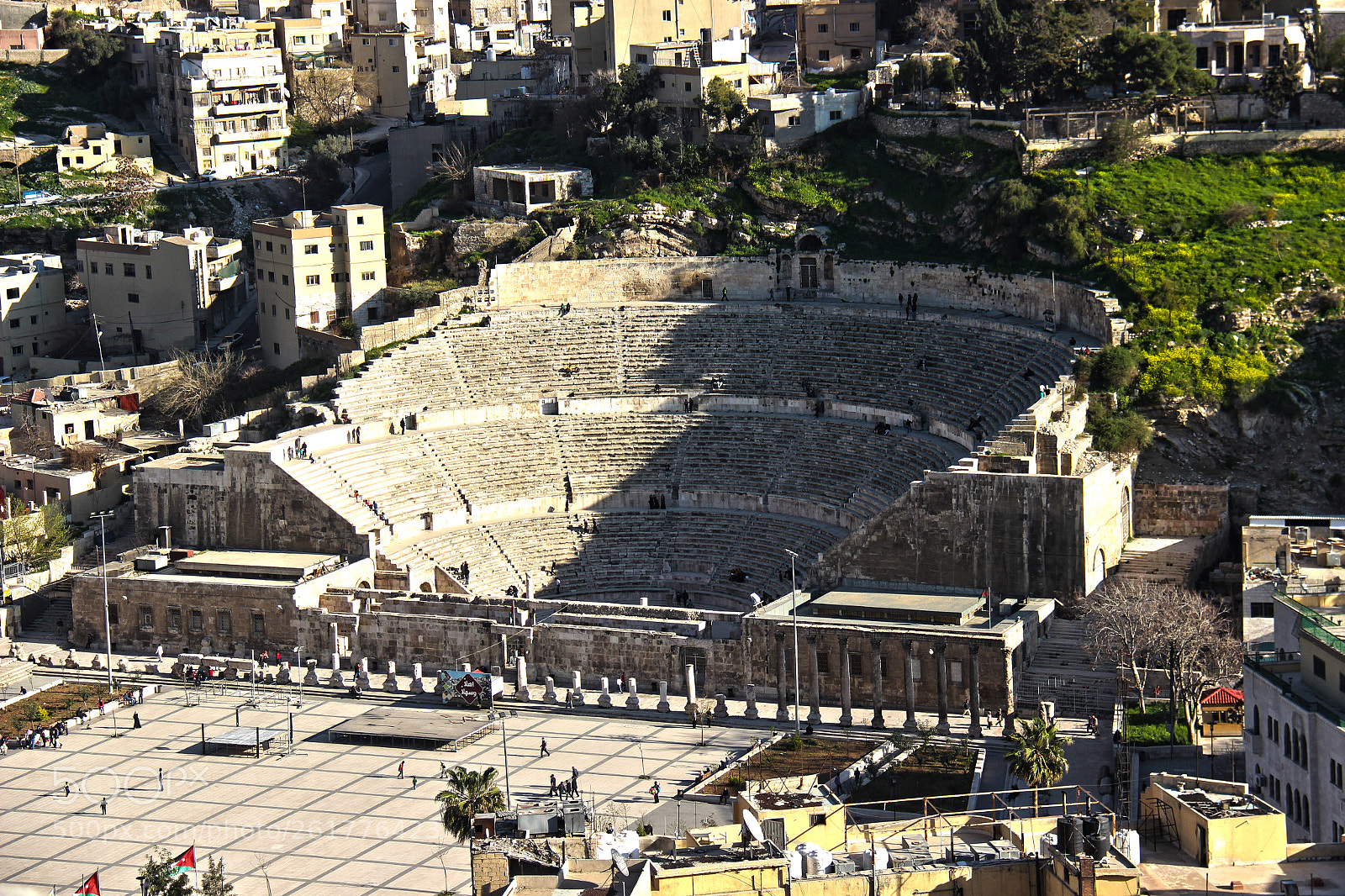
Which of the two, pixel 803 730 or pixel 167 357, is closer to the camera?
pixel 803 730

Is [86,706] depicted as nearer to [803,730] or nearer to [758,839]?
[803,730]

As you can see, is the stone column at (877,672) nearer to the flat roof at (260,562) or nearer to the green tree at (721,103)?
the flat roof at (260,562)

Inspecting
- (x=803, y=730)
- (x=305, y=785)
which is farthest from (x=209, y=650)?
(x=803, y=730)

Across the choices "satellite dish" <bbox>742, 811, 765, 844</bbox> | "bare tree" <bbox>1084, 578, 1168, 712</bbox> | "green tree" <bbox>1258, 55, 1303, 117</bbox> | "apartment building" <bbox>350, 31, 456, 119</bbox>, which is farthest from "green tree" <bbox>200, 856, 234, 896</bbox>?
"apartment building" <bbox>350, 31, 456, 119</bbox>

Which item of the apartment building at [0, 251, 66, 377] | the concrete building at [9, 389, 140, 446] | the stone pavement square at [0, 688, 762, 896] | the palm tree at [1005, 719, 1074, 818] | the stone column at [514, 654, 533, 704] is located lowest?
the stone pavement square at [0, 688, 762, 896]

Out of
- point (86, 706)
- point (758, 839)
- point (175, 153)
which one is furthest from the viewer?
point (175, 153)

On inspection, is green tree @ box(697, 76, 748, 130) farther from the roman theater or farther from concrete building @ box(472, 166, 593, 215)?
the roman theater

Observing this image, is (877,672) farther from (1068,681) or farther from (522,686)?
(522,686)
